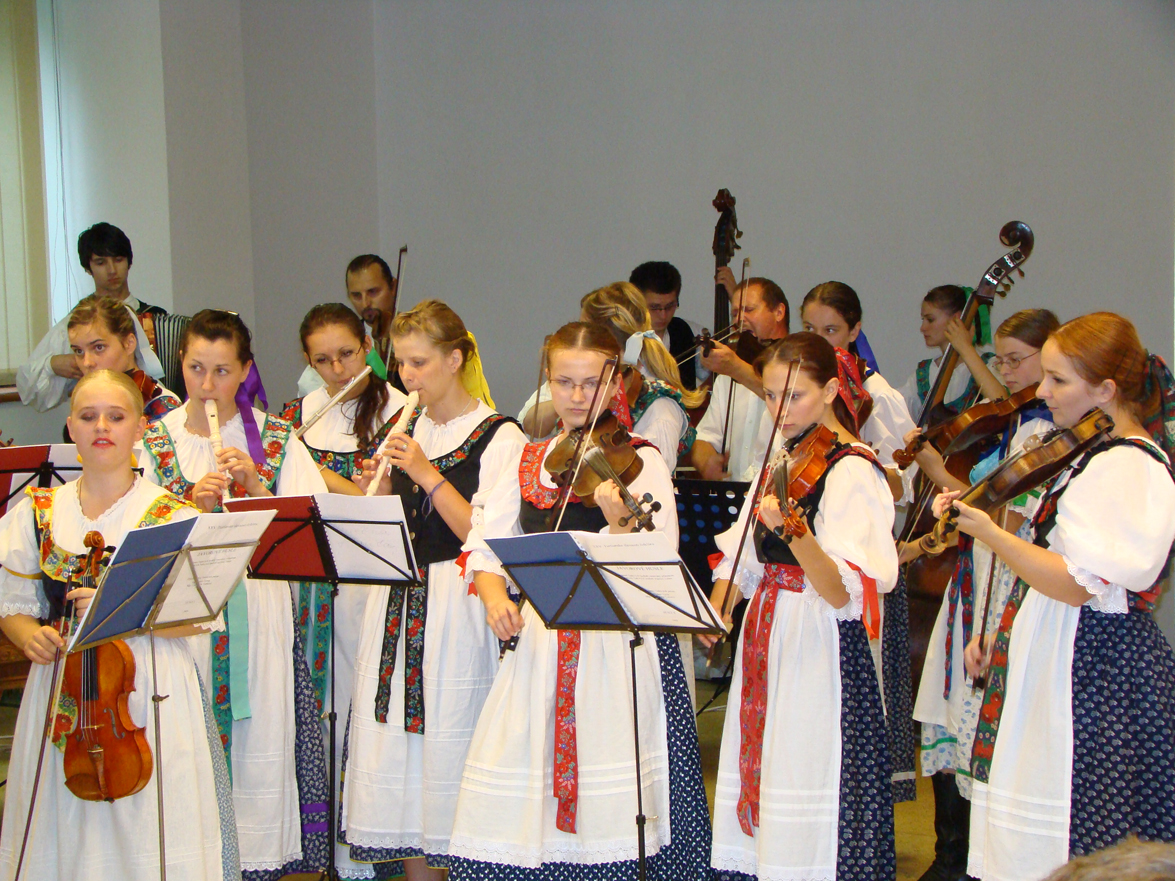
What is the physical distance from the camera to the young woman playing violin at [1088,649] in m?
2.22

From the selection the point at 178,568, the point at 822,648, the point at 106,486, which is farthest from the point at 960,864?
the point at 106,486

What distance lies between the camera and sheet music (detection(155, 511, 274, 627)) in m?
2.36

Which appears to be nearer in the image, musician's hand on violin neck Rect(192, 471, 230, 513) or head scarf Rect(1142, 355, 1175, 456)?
head scarf Rect(1142, 355, 1175, 456)

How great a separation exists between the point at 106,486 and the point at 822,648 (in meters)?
1.61

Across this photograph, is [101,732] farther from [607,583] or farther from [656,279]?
[656,279]

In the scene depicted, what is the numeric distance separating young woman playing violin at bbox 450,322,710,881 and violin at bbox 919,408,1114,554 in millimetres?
576

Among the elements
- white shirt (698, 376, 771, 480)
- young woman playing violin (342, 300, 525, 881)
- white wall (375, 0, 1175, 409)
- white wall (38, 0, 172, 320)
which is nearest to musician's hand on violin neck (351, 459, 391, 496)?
young woman playing violin (342, 300, 525, 881)

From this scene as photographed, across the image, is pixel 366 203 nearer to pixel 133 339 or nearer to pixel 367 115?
pixel 367 115

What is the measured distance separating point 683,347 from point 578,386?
102 inches

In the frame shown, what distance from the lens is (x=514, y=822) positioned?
8.26ft

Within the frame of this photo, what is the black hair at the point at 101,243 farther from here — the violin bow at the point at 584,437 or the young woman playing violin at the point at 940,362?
the young woman playing violin at the point at 940,362

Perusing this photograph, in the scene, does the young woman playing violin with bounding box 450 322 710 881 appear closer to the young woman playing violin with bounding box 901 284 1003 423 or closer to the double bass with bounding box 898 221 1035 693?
the double bass with bounding box 898 221 1035 693

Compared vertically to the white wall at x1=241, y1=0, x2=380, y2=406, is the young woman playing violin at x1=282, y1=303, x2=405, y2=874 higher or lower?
lower

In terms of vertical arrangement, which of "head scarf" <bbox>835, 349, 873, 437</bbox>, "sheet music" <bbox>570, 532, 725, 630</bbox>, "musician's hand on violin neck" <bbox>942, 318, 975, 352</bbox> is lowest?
"sheet music" <bbox>570, 532, 725, 630</bbox>
